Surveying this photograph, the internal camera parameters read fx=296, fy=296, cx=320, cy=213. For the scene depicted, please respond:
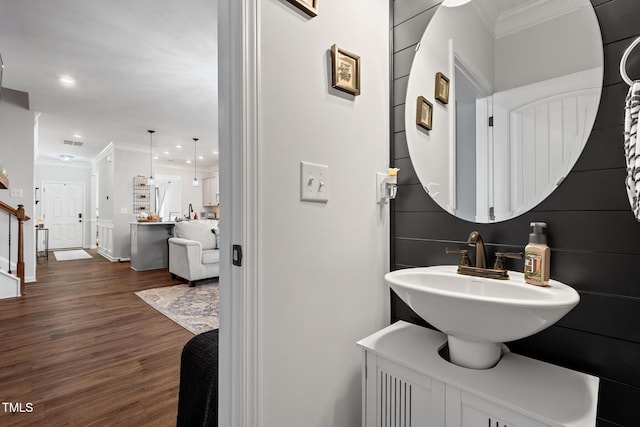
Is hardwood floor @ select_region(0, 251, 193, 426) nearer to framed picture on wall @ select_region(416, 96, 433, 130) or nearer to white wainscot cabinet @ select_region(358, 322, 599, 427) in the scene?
white wainscot cabinet @ select_region(358, 322, 599, 427)

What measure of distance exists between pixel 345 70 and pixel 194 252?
3.70 metres

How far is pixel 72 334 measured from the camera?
258 centimetres

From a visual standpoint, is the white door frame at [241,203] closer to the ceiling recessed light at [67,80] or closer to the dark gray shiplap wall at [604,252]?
the dark gray shiplap wall at [604,252]

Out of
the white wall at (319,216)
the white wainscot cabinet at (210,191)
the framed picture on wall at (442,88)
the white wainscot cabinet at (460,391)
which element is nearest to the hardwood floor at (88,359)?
the white wall at (319,216)

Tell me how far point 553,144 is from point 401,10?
2.86ft

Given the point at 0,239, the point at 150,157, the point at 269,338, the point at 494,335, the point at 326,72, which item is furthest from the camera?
the point at 150,157

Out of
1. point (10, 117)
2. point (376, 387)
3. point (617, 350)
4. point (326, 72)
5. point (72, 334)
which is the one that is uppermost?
point (10, 117)

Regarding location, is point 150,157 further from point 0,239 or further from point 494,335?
point 494,335

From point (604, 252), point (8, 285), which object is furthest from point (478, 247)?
point (8, 285)

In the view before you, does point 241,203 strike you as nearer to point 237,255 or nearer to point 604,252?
point 237,255

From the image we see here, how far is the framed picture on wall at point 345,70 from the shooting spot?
1.06 metres

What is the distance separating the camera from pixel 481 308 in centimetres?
71

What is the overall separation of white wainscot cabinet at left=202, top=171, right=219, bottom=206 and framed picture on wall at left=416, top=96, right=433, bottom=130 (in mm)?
8345

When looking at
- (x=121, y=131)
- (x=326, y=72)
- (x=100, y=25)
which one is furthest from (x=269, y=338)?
(x=121, y=131)
